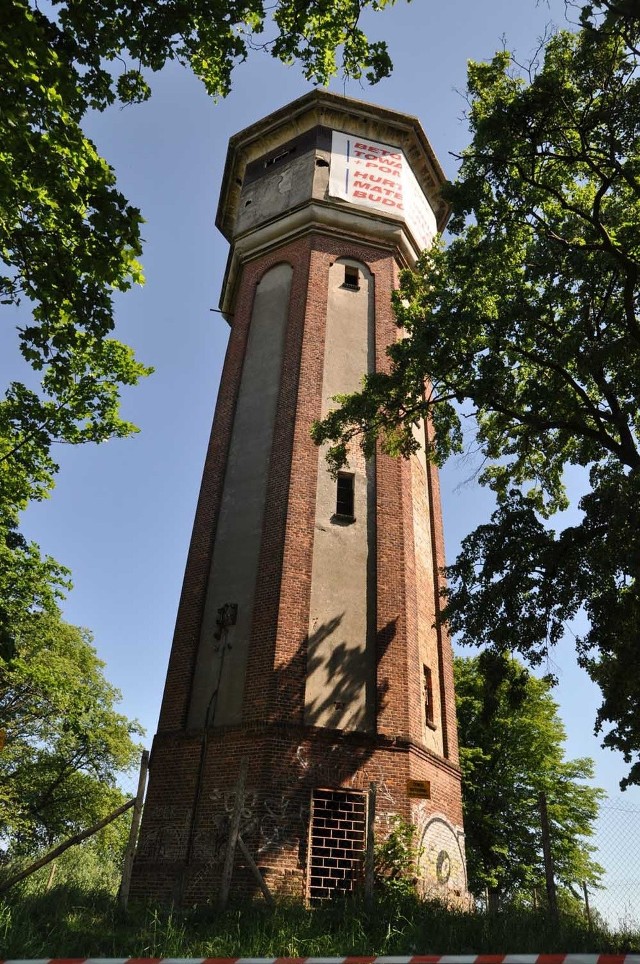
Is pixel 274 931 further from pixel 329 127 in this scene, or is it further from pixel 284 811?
pixel 329 127

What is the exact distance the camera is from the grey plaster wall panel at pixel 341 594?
13.8m

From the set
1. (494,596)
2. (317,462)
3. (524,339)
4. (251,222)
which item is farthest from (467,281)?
(251,222)

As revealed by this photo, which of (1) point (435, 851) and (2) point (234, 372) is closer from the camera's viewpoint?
(1) point (435, 851)

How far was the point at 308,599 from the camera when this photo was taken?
14719mm

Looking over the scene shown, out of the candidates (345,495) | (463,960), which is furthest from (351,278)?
(463,960)

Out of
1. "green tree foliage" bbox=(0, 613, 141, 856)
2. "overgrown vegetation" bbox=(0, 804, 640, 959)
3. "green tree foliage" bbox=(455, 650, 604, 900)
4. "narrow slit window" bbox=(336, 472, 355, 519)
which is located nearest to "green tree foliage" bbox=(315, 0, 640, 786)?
"narrow slit window" bbox=(336, 472, 355, 519)

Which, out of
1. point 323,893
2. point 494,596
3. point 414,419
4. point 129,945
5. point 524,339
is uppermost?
point 524,339

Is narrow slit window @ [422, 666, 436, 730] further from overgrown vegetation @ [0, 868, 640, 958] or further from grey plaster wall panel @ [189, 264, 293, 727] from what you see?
overgrown vegetation @ [0, 868, 640, 958]

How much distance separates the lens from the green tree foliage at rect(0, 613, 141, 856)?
2588 cm

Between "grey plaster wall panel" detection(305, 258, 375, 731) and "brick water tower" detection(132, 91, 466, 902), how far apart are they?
38 mm

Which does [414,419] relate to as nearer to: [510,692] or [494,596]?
[494,596]

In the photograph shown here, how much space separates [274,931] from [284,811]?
3487 millimetres

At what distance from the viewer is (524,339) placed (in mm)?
14016

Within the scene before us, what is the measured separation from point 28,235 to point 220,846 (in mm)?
10488
